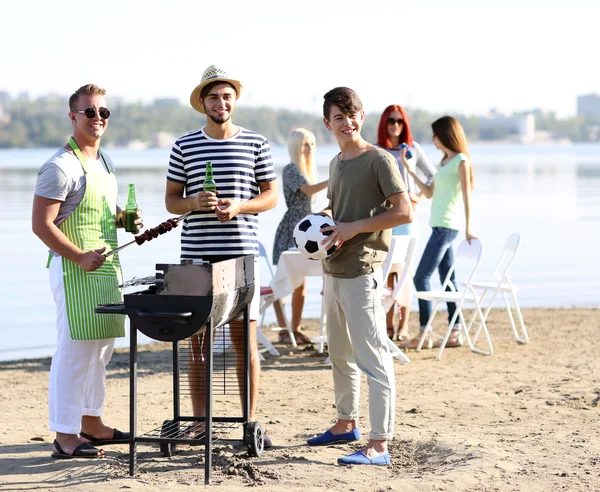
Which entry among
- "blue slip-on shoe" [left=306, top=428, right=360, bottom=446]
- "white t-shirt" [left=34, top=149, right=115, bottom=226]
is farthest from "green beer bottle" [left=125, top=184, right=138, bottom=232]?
"blue slip-on shoe" [left=306, top=428, right=360, bottom=446]

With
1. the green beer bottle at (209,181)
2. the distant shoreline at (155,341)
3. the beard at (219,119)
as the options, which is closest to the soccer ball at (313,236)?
the green beer bottle at (209,181)

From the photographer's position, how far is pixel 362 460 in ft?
18.1

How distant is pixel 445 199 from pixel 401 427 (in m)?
3.33

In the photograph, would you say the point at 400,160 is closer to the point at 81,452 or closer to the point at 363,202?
the point at 363,202

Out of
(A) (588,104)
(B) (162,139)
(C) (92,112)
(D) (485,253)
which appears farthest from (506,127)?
(C) (92,112)

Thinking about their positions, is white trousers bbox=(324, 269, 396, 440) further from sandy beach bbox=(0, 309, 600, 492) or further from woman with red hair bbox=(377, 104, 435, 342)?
woman with red hair bbox=(377, 104, 435, 342)

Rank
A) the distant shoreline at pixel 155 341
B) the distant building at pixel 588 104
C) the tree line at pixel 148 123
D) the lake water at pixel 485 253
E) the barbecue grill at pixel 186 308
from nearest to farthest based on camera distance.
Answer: the barbecue grill at pixel 186 308, the distant shoreline at pixel 155 341, the lake water at pixel 485 253, the tree line at pixel 148 123, the distant building at pixel 588 104

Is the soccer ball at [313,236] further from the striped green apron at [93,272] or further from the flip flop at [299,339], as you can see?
the flip flop at [299,339]

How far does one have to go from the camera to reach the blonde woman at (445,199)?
30.3 feet

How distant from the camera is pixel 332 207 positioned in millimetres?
5703

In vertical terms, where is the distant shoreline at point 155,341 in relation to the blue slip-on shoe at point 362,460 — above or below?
below

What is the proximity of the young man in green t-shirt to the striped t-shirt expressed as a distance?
1.58 ft

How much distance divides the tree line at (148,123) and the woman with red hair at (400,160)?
91899 millimetres

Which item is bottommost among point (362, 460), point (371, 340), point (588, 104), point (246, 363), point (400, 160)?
point (362, 460)
